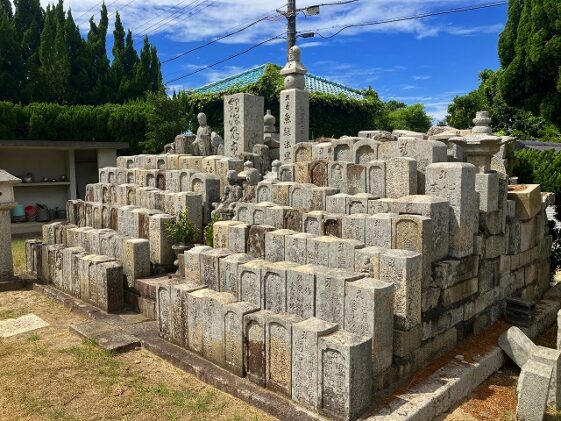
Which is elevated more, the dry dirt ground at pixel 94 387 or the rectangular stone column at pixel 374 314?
the rectangular stone column at pixel 374 314

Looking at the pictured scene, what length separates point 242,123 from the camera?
1050 cm

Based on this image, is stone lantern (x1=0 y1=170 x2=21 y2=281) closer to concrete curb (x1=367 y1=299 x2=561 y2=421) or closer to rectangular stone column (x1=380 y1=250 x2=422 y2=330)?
rectangular stone column (x1=380 y1=250 x2=422 y2=330)

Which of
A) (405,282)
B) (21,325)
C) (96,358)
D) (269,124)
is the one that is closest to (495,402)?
(405,282)

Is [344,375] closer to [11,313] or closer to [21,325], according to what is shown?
[21,325]

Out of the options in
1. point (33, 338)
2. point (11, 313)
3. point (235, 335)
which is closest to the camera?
point (235, 335)

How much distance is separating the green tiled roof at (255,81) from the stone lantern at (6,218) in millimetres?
12520

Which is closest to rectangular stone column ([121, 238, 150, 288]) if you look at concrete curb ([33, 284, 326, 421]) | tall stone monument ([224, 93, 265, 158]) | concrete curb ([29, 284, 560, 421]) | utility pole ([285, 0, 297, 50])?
concrete curb ([33, 284, 326, 421])

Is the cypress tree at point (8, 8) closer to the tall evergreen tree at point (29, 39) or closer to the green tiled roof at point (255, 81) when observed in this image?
the tall evergreen tree at point (29, 39)

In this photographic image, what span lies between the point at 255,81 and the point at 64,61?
854 centimetres

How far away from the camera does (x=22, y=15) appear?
22422mm

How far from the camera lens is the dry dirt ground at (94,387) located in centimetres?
441

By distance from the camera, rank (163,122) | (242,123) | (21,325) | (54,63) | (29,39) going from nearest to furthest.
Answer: (21,325)
(242,123)
(163,122)
(54,63)
(29,39)

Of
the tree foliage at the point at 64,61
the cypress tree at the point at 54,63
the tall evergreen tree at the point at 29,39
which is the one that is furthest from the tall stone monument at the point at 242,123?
the tall evergreen tree at the point at 29,39

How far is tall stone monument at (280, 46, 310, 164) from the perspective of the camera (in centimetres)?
995
